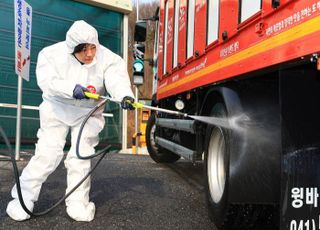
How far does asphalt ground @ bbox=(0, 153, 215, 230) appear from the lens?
12.7ft

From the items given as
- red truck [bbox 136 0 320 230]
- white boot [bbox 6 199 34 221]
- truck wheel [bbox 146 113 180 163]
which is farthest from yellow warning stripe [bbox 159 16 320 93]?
truck wheel [bbox 146 113 180 163]

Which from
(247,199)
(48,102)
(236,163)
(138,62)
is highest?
(138,62)

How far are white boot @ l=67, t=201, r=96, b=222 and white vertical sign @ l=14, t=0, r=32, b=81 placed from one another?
4.41m

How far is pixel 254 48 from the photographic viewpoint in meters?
3.18

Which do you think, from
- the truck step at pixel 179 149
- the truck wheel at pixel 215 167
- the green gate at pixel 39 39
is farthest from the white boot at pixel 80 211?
the green gate at pixel 39 39

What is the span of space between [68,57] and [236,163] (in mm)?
1726

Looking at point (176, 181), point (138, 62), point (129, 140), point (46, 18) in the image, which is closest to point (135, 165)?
point (176, 181)

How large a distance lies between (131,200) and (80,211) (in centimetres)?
94

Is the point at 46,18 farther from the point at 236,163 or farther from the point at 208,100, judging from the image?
the point at 236,163

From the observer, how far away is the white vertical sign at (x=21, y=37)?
7.75m

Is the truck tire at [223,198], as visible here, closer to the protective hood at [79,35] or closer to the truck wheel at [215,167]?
the truck wheel at [215,167]

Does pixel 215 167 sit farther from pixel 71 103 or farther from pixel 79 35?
Result: pixel 79 35

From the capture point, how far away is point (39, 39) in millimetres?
12367

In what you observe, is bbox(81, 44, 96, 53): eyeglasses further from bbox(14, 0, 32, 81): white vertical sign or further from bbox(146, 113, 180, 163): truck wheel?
bbox(146, 113, 180, 163): truck wheel
